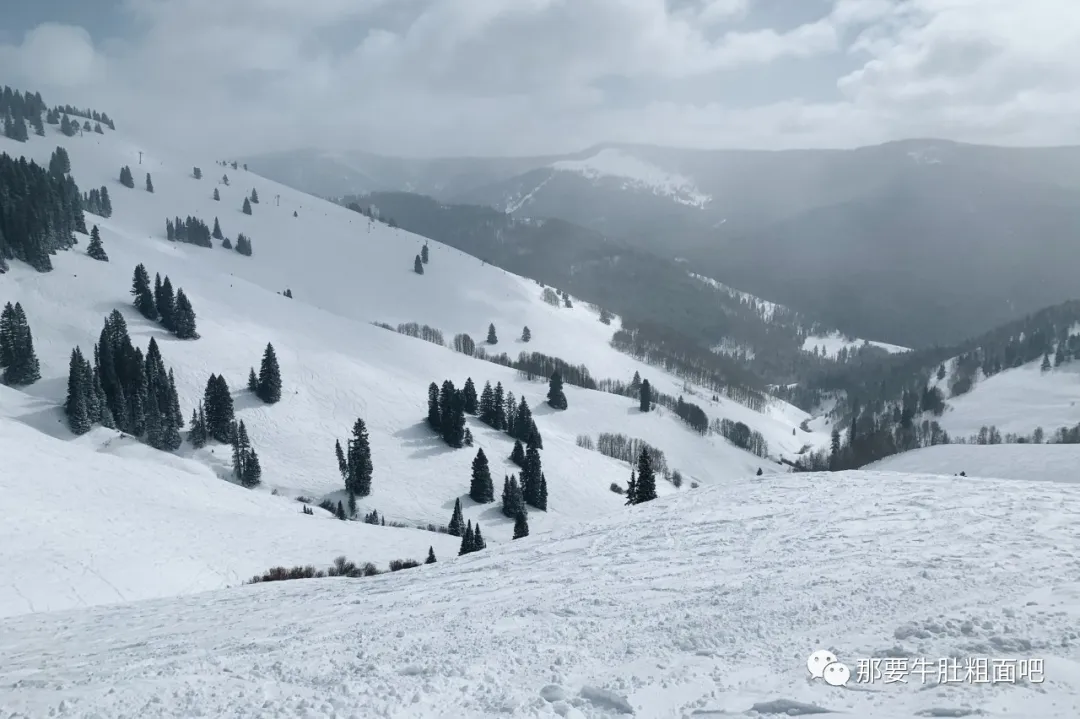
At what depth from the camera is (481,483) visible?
75.8 m

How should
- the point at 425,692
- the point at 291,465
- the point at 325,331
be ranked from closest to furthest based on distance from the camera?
the point at 425,692, the point at 291,465, the point at 325,331

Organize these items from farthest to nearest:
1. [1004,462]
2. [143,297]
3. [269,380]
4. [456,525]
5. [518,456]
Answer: [143,297] < [518,456] < [269,380] < [456,525] < [1004,462]

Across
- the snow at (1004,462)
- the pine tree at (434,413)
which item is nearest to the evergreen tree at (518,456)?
the pine tree at (434,413)

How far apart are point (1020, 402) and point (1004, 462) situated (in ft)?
545

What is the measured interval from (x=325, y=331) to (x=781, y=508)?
107 metres

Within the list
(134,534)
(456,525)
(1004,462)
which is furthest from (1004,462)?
(134,534)

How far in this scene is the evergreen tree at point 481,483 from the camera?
75875mm

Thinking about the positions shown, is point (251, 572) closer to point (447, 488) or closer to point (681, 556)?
point (681, 556)

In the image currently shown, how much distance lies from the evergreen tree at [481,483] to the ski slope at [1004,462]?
4612 centimetres

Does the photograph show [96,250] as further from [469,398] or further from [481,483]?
[481,483]

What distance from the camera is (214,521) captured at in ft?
140

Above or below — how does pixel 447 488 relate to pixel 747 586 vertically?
below

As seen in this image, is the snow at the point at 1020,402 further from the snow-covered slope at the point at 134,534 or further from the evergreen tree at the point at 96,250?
the evergreen tree at the point at 96,250

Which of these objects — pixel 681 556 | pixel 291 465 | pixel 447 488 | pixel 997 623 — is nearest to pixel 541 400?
pixel 447 488
